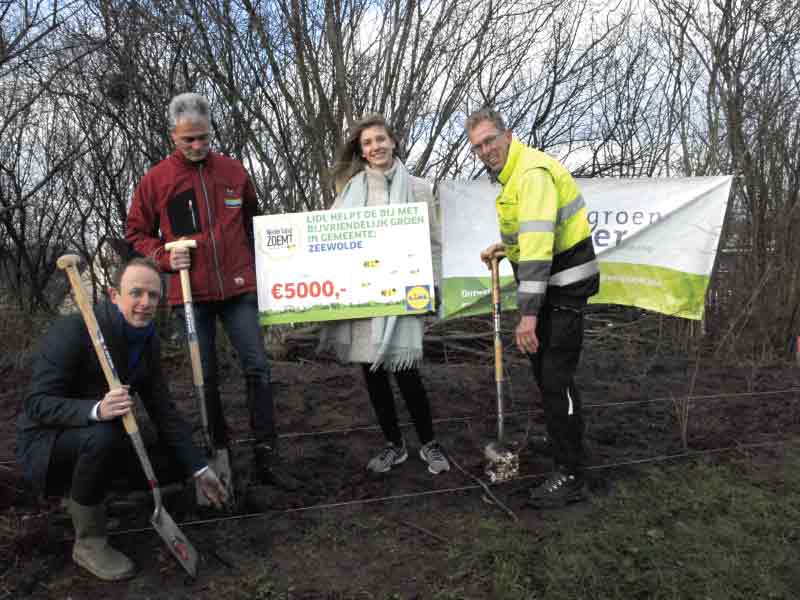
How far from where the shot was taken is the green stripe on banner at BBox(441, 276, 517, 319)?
561cm

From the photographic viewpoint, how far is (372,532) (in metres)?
3.03

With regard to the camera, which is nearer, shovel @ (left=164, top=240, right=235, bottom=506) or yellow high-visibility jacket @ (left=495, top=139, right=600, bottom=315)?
yellow high-visibility jacket @ (left=495, top=139, right=600, bottom=315)

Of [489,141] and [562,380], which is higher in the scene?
[489,141]

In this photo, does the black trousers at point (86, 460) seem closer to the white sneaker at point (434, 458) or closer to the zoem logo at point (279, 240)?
the zoem logo at point (279, 240)

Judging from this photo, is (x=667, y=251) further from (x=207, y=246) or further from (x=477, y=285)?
(x=207, y=246)

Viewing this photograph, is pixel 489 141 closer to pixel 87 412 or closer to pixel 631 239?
pixel 87 412

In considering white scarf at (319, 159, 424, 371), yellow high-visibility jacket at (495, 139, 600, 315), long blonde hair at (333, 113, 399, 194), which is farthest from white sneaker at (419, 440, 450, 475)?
long blonde hair at (333, 113, 399, 194)

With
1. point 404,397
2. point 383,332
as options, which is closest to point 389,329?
point 383,332

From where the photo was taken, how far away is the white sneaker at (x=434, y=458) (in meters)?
3.62

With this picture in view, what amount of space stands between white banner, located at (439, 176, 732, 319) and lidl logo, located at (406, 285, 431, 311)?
2.05 metres

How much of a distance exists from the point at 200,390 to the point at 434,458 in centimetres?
138

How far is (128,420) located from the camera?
2637mm

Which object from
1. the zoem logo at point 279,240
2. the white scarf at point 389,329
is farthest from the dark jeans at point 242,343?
the white scarf at point 389,329

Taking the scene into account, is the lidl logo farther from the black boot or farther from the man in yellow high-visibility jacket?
the black boot
